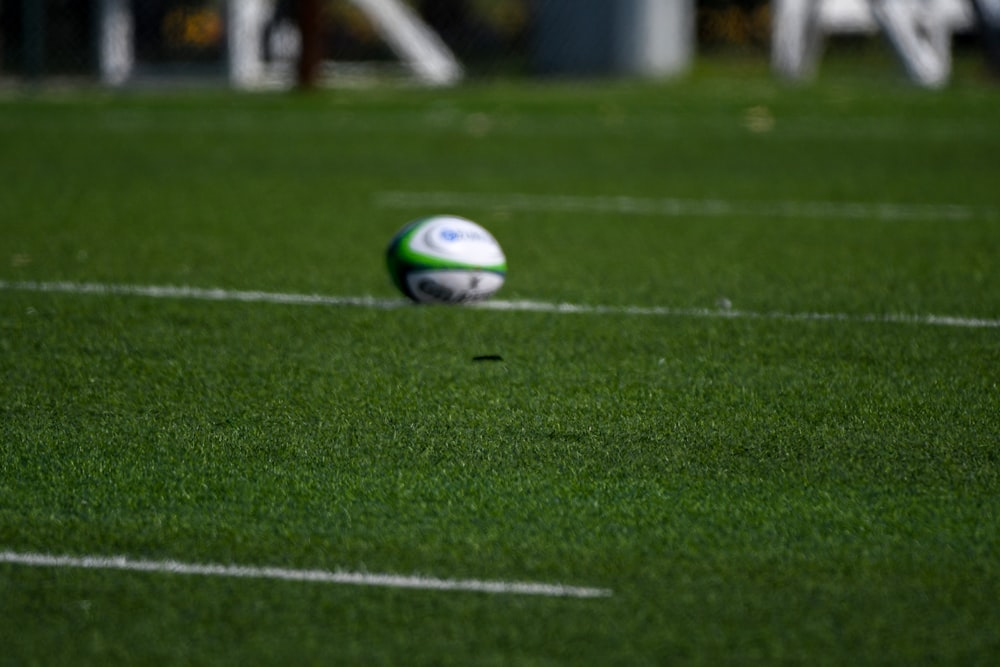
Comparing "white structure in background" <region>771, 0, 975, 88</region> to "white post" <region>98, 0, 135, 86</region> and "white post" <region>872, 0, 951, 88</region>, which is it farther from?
"white post" <region>98, 0, 135, 86</region>

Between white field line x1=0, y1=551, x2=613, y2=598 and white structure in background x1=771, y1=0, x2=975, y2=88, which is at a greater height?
white field line x1=0, y1=551, x2=613, y2=598

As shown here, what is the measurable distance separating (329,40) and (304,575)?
20.3 metres

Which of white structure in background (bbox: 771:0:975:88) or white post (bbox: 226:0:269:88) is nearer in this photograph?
white structure in background (bbox: 771:0:975:88)

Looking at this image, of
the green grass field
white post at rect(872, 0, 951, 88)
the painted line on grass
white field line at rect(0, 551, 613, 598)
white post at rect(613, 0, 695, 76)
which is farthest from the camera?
white post at rect(613, 0, 695, 76)

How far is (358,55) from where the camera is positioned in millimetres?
22266

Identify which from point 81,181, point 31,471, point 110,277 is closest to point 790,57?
point 81,181

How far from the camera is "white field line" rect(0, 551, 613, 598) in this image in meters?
2.98

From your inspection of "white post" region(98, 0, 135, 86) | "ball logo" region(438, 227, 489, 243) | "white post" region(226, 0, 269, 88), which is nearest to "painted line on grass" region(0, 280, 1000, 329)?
"ball logo" region(438, 227, 489, 243)

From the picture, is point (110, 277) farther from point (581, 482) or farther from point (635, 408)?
point (581, 482)

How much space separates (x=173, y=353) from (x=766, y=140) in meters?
8.41

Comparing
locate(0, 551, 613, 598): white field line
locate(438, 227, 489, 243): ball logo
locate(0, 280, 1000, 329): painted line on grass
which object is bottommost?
locate(0, 280, 1000, 329): painted line on grass

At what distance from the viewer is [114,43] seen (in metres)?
19.0

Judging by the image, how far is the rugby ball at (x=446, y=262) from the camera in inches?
227

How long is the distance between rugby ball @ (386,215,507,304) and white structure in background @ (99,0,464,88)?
12738 millimetres
